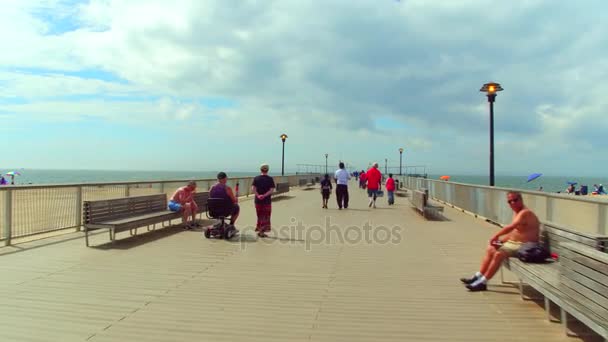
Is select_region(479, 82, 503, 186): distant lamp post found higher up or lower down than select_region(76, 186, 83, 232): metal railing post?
higher up

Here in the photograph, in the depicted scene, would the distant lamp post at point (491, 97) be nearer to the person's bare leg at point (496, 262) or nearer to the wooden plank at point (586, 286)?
the person's bare leg at point (496, 262)

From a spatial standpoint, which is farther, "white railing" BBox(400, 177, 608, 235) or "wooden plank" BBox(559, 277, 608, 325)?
"white railing" BBox(400, 177, 608, 235)

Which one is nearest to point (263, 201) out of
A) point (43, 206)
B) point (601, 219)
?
point (43, 206)

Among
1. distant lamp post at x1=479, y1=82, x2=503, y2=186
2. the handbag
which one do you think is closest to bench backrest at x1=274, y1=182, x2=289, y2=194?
distant lamp post at x1=479, y1=82, x2=503, y2=186

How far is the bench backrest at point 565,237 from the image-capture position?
188 inches

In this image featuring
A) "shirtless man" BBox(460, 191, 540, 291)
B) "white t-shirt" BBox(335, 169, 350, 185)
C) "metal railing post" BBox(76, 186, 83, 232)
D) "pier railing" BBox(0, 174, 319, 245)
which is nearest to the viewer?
"shirtless man" BBox(460, 191, 540, 291)

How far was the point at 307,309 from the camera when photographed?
495 cm

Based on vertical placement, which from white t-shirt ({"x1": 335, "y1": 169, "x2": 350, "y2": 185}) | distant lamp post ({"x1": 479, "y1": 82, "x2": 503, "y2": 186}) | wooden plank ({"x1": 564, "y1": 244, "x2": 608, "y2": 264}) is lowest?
wooden plank ({"x1": 564, "y1": 244, "x2": 608, "y2": 264})

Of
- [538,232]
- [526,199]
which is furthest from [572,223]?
[538,232]

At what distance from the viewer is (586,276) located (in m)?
3.90

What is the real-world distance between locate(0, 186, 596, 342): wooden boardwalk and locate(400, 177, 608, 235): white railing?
1.66 meters

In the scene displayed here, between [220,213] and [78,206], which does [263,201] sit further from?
[78,206]

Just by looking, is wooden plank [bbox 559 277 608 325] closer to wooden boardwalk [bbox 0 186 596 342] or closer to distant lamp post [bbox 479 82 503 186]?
wooden boardwalk [bbox 0 186 596 342]
